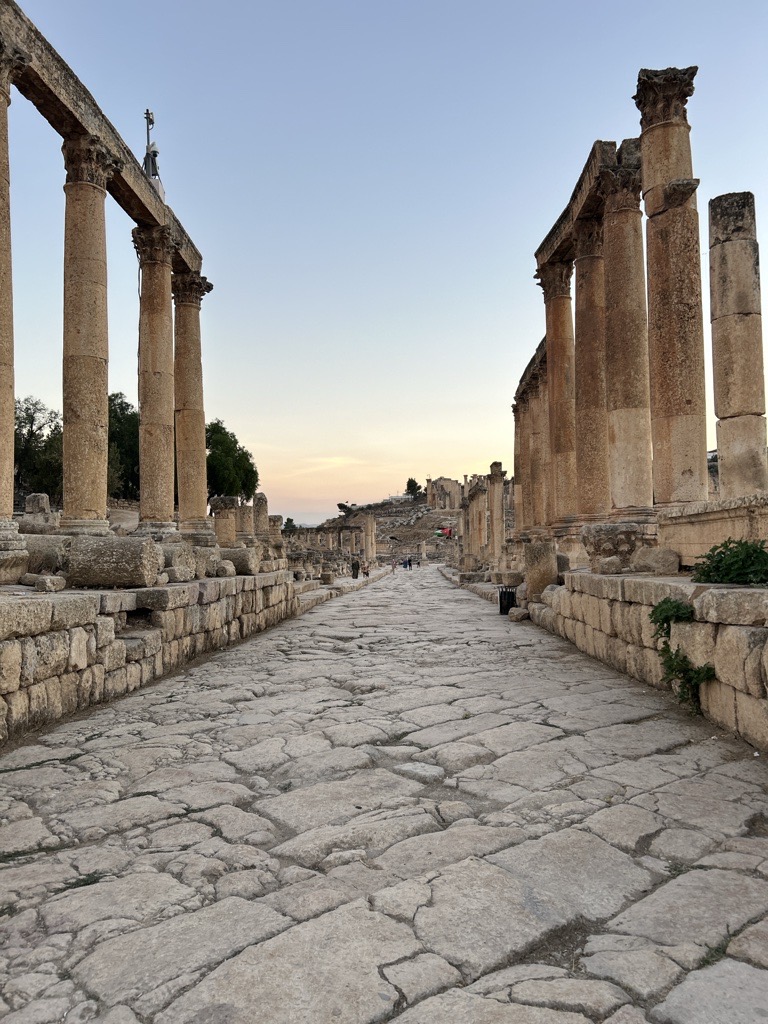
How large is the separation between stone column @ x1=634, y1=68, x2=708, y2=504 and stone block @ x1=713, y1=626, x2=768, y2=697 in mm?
4831

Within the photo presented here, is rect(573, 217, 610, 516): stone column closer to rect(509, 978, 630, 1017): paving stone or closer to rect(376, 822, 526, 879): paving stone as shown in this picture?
rect(376, 822, 526, 879): paving stone

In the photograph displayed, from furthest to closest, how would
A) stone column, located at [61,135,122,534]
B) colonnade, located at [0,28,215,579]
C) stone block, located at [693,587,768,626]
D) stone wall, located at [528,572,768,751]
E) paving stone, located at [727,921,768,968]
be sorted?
stone column, located at [61,135,122,534], colonnade, located at [0,28,215,579], stone block, located at [693,587,768,626], stone wall, located at [528,572,768,751], paving stone, located at [727,921,768,968]

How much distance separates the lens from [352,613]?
14836 mm

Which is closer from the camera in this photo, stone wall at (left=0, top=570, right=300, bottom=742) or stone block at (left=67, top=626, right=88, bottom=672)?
stone wall at (left=0, top=570, right=300, bottom=742)

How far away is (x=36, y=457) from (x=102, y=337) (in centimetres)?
3585


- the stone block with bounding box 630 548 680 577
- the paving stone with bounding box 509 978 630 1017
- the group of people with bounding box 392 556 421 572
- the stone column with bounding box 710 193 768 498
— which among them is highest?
the stone column with bounding box 710 193 768 498

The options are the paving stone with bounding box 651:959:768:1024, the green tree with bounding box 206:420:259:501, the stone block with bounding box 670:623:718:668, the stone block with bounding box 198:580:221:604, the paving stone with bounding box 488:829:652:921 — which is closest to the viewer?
the paving stone with bounding box 651:959:768:1024

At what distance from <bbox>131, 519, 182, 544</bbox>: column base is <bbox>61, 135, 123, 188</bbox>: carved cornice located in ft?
19.2

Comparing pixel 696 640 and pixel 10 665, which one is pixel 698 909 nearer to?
pixel 696 640

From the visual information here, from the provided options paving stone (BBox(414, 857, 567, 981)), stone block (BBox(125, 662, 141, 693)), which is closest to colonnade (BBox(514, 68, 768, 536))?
stone block (BBox(125, 662, 141, 693))

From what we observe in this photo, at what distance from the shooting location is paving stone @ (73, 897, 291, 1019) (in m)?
2.08

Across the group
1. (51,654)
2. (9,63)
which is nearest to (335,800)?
(51,654)

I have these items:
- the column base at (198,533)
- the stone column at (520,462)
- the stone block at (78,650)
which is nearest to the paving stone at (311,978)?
the stone block at (78,650)

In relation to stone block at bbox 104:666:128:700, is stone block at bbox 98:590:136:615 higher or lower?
higher
